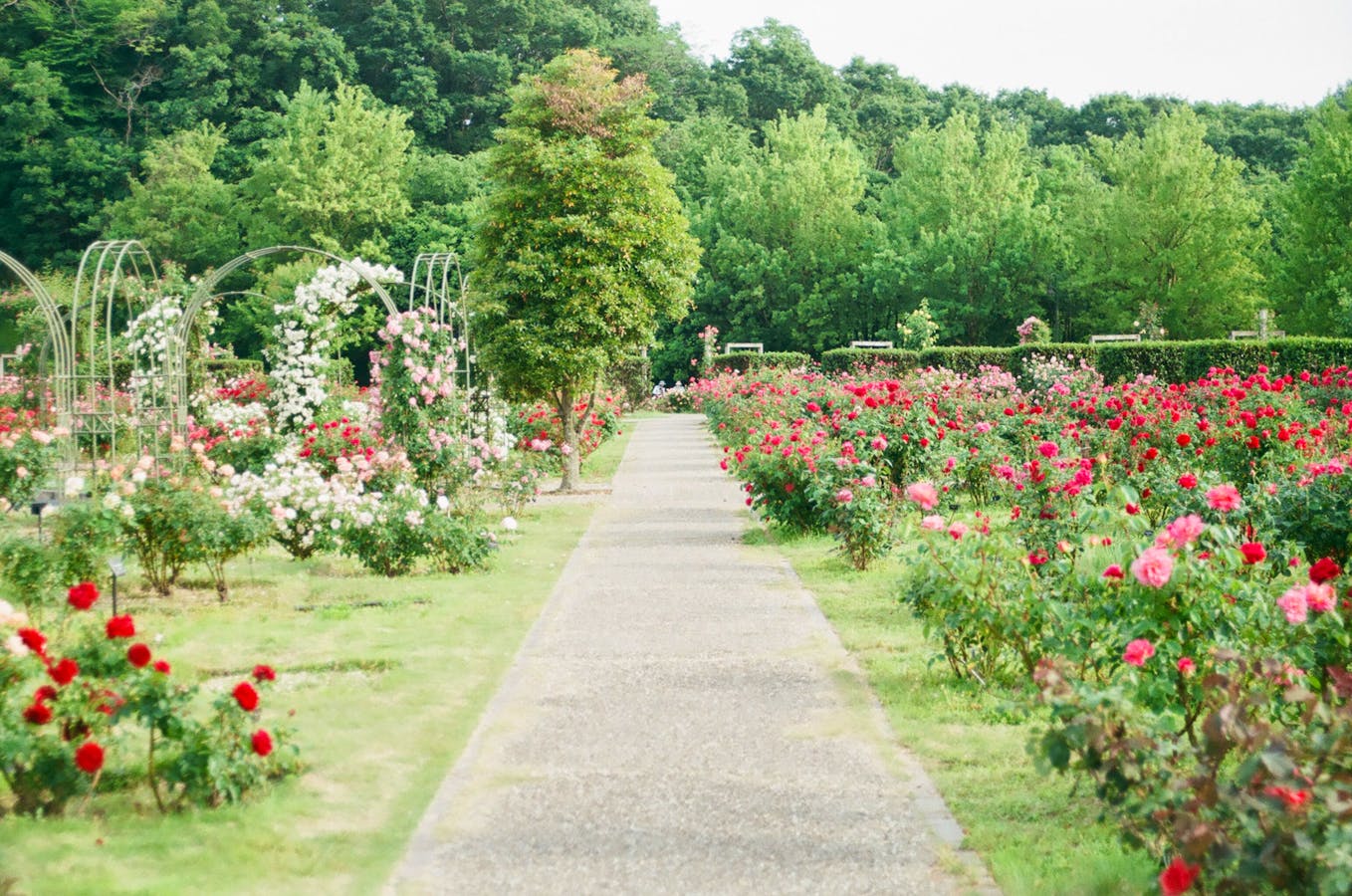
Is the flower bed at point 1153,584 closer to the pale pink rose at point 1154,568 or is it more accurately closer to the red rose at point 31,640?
the pale pink rose at point 1154,568

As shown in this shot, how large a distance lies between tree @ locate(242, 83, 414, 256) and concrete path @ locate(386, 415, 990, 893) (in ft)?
118

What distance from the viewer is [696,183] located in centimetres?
5194

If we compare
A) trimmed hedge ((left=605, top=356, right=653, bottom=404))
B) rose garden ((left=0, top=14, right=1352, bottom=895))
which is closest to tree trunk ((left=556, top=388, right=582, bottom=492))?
rose garden ((left=0, top=14, right=1352, bottom=895))

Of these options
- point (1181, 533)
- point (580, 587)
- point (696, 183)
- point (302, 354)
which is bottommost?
point (580, 587)

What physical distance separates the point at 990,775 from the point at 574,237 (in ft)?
37.5

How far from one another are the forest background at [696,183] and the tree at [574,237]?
2256 cm

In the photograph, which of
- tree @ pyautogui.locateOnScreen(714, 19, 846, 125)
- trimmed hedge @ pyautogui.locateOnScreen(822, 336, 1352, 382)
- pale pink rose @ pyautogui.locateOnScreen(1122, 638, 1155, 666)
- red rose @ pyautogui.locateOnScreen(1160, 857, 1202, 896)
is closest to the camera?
red rose @ pyautogui.locateOnScreen(1160, 857, 1202, 896)

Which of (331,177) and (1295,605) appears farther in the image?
(331,177)

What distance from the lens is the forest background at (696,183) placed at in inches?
1463

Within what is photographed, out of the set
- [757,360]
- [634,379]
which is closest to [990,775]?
[757,360]

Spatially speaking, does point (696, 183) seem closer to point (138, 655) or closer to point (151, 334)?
point (151, 334)

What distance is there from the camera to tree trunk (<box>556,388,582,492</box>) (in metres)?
16.3

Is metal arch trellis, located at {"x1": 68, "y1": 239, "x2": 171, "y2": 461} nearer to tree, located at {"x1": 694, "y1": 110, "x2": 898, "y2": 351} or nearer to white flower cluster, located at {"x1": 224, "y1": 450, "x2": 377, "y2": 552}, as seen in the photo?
white flower cluster, located at {"x1": 224, "y1": 450, "x2": 377, "y2": 552}

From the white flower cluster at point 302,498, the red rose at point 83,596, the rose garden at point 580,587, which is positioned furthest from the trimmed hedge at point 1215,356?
the red rose at point 83,596
